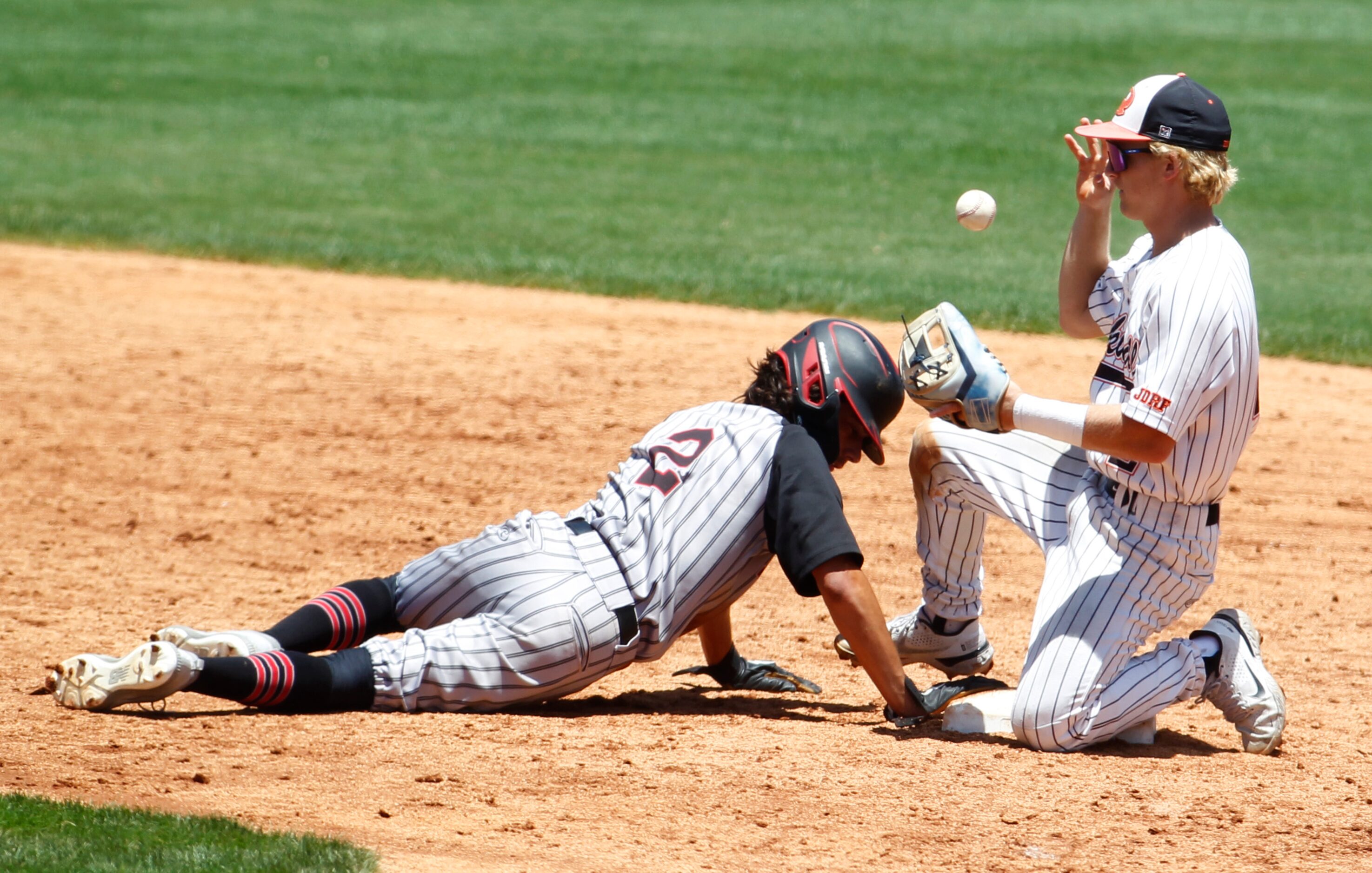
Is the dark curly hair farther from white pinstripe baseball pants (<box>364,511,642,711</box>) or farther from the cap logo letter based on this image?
the cap logo letter

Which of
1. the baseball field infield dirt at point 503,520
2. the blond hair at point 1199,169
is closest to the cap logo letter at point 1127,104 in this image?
the blond hair at point 1199,169

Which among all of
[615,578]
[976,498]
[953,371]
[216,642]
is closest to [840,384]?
[953,371]

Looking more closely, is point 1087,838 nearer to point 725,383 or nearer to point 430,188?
point 725,383

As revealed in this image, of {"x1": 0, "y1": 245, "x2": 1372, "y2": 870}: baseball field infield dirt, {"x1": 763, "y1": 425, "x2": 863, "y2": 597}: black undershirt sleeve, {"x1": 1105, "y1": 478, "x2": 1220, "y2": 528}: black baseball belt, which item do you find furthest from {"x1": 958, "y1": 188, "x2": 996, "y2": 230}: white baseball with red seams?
{"x1": 0, "y1": 245, "x2": 1372, "y2": 870}: baseball field infield dirt


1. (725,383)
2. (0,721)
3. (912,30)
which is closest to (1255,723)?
(0,721)

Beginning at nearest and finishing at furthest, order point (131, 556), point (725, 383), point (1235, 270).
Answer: point (1235, 270), point (131, 556), point (725, 383)

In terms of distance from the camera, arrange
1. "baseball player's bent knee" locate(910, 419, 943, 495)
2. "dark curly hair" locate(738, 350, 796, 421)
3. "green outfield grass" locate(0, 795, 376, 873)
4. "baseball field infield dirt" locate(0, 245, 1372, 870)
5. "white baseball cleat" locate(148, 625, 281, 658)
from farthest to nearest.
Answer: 1. "baseball player's bent knee" locate(910, 419, 943, 495)
2. "dark curly hair" locate(738, 350, 796, 421)
3. "white baseball cleat" locate(148, 625, 281, 658)
4. "baseball field infield dirt" locate(0, 245, 1372, 870)
5. "green outfield grass" locate(0, 795, 376, 873)

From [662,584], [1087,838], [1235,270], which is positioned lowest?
[1087,838]

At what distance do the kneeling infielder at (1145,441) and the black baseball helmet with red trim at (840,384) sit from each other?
14 cm

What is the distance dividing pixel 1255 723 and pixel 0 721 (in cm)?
340

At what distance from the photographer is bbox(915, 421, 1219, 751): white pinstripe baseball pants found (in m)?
4.12

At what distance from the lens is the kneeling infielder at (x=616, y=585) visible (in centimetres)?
407

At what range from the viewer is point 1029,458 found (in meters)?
4.58

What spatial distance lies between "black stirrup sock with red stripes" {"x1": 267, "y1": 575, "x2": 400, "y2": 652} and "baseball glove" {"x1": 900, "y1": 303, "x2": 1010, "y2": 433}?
5.38 feet
